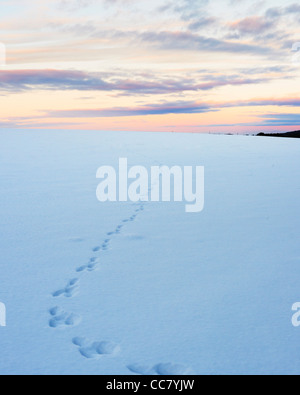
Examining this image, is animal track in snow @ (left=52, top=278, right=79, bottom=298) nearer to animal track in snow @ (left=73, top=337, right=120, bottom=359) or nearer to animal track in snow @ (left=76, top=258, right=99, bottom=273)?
animal track in snow @ (left=76, top=258, right=99, bottom=273)

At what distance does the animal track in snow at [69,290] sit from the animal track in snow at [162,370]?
105 centimetres

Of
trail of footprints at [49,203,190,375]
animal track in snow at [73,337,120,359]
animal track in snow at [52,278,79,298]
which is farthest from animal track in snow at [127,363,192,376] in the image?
animal track in snow at [52,278,79,298]

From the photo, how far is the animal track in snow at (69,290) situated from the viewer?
3.09 m

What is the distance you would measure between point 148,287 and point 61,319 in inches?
33.0

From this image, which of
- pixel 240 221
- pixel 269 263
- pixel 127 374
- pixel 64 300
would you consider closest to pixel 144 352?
pixel 127 374

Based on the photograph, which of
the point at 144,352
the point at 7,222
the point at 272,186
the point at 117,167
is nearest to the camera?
the point at 144,352

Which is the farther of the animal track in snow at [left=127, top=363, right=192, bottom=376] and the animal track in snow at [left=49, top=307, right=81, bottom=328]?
the animal track in snow at [left=49, top=307, right=81, bottom=328]

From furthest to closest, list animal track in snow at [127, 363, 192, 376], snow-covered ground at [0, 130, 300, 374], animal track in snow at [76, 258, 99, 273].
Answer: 1. animal track in snow at [76, 258, 99, 273]
2. snow-covered ground at [0, 130, 300, 374]
3. animal track in snow at [127, 363, 192, 376]

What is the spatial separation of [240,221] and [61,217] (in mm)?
2712

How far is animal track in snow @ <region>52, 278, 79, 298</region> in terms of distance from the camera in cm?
309

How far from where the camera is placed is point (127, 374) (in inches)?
87.0

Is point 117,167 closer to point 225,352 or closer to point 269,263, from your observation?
point 269,263

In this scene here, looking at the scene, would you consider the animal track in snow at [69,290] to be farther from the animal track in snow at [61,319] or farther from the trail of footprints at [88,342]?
the animal track in snow at [61,319]

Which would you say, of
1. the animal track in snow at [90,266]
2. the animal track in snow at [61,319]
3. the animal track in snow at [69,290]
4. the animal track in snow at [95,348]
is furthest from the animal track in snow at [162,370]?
the animal track in snow at [90,266]
